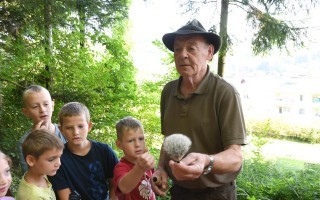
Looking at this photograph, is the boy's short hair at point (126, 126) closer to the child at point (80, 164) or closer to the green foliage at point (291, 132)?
the child at point (80, 164)

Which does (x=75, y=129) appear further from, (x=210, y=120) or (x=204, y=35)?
(x=204, y=35)

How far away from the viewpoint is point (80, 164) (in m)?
2.41

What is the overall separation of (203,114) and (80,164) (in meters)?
1.16

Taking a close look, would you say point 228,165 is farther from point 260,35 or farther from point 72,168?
point 260,35

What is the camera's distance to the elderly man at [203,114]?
1.83 meters

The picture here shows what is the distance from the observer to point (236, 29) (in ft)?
28.5

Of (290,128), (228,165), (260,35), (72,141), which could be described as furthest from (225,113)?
(290,128)

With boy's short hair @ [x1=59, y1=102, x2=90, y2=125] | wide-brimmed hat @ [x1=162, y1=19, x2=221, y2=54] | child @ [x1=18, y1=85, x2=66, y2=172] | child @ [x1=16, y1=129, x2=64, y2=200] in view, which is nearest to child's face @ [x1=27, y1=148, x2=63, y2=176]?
child @ [x1=16, y1=129, x2=64, y2=200]

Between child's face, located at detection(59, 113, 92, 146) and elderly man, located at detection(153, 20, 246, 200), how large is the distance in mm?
735

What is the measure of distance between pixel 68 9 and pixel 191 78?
229 inches

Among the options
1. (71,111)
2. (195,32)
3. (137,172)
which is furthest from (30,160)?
(195,32)

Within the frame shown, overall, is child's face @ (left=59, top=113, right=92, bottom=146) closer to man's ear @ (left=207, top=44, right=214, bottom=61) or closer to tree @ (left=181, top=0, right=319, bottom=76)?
man's ear @ (left=207, top=44, right=214, bottom=61)

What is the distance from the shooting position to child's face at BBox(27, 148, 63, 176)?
2.17m

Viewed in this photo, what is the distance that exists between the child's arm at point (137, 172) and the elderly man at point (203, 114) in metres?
0.17
